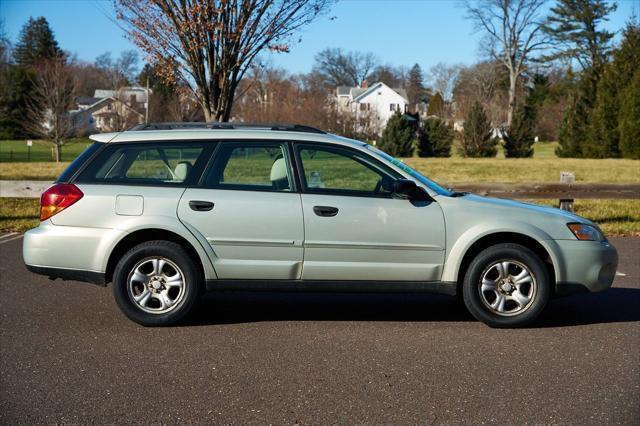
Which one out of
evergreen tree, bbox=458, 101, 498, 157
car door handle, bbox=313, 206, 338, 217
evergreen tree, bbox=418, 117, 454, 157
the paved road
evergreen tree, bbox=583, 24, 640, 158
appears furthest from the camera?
evergreen tree, bbox=418, 117, 454, 157

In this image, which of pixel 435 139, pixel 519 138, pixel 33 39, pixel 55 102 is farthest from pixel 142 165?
pixel 33 39

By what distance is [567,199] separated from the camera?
12352 millimetres

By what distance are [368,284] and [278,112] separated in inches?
1704

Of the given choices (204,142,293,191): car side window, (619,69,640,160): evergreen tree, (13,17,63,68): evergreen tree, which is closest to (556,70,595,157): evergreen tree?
(619,69,640,160): evergreen tree

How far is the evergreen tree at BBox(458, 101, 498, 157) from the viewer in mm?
43125

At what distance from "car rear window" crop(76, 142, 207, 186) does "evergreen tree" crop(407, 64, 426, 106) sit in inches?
4572

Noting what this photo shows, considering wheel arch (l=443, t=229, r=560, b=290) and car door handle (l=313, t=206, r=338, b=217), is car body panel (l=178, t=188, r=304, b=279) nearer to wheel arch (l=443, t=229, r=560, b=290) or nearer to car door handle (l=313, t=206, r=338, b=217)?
car door handle (l=313, t=206, r=338, b=217)

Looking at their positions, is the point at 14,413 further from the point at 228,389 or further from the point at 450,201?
the point at 450,201

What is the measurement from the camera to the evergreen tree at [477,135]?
141ft

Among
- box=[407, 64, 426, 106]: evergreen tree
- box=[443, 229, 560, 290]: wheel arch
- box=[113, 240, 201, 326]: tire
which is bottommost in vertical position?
box=[113, 240, 201, 326]: tire

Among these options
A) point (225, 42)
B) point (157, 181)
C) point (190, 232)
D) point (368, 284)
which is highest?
point (225, 42)

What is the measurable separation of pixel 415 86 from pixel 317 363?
13218cm

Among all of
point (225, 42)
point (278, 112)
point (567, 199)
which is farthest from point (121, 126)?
point (567, 199)

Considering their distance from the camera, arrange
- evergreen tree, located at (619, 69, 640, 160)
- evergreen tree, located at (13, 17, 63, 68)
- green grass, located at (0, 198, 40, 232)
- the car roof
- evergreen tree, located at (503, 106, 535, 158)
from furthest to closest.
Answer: evergreen tree, located at (13, 17, 63, 68) → evergreen tree, located at (503, 106, 535, 158) → evergreen tree, located at (619, 69, 640, 160) → green grass, located at (0, 198, 40, 232) → the car roof
